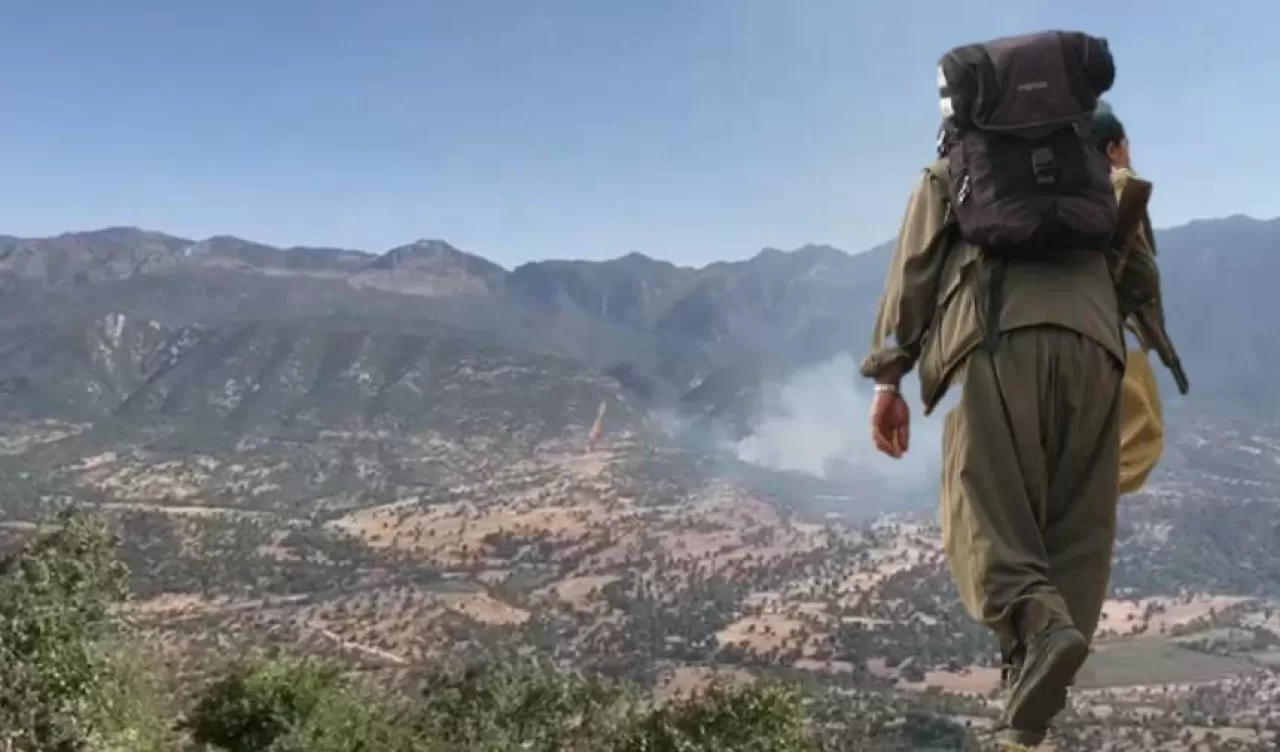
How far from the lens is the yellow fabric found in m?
2.94

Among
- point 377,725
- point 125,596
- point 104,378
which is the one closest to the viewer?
point 125,596

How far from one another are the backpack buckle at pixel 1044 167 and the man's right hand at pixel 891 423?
60 centimetres

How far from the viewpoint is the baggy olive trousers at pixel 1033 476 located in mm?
2617

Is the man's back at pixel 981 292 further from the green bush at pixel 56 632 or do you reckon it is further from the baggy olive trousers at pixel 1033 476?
the green bush at pixel 56 632

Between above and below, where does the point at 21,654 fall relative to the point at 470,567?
above

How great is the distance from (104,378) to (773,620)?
136720 millimetres

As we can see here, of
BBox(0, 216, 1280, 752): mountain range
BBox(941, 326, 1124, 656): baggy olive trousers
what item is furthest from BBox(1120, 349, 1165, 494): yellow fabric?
BBox(0, 216, 1280, 752): mountain range

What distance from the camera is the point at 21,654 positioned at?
17875 mm

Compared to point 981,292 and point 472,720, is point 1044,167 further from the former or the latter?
point 472,720

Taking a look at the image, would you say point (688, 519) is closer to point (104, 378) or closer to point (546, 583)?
point (546, 583)

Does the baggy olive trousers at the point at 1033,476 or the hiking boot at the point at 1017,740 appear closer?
the hiking boot at the point at 1017,740

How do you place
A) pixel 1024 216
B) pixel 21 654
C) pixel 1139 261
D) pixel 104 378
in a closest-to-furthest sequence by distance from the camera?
pixel 1024 216
pixel 1139 261
pixel 21 654
pixel 104 378

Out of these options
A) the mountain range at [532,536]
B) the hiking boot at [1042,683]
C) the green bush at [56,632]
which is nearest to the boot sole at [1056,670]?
the hiking boot at [1042,683]

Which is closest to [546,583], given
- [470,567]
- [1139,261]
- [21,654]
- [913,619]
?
[470,567]
